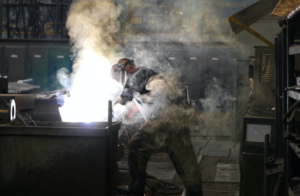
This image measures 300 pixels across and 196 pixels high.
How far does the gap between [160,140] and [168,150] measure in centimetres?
14

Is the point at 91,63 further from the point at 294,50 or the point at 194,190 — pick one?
the point at 294,50

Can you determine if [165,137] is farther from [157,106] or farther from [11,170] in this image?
[11,170]

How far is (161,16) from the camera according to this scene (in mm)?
7609

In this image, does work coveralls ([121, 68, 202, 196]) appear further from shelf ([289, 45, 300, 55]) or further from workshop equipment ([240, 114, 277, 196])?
shelf ([289, 45, 300, 55])

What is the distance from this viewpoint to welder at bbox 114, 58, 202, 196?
3459 mm

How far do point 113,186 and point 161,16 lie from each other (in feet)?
17.6

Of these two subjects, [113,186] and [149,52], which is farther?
[149,52]

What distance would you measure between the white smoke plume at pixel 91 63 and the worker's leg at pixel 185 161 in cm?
124

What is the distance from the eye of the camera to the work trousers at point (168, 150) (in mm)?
3449

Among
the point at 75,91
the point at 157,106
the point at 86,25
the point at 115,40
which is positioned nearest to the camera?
the point at 157,106

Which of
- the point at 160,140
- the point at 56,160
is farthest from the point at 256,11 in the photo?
the point at 56,160

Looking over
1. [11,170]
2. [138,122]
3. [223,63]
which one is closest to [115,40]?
[223,63]

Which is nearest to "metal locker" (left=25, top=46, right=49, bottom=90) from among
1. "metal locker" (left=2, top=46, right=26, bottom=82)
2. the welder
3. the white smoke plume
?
"metal locker" (left=2, top=46, right=26, bottom=82)

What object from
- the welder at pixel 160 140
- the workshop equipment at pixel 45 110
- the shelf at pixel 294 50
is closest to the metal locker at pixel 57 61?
the workshop equipment at pixel 45 110
